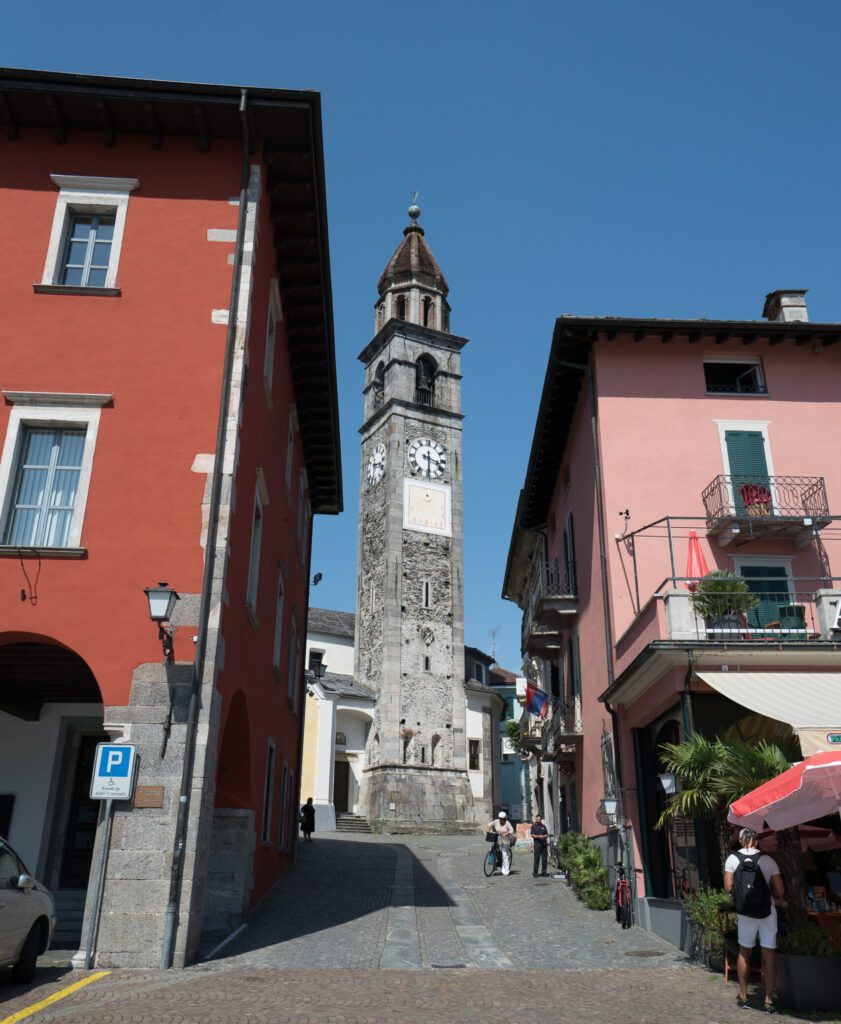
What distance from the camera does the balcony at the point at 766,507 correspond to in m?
16.5

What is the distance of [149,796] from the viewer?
10.4 metres

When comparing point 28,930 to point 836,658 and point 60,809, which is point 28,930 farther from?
point 836,658

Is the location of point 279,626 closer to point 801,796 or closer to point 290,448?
point 290,448

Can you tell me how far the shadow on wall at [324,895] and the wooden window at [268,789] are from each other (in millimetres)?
1107

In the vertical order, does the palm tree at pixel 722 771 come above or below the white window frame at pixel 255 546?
below

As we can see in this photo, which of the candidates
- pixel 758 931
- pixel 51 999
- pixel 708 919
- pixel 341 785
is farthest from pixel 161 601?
pixel 341 785

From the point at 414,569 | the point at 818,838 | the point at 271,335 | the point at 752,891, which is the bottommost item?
the point at 752,891

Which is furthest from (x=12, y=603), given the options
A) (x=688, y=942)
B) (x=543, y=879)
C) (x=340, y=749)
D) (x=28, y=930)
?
(x=340, y=749)

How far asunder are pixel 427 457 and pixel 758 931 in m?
41.9

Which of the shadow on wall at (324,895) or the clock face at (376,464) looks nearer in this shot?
the shadow on wall at (324,895)

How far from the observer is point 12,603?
1113 cm

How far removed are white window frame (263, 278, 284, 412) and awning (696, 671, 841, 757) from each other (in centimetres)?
783

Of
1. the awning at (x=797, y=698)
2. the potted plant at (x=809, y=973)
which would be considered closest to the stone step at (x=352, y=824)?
the awning at (x=797, y=698)

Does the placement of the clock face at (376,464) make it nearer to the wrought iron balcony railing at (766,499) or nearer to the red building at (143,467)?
the wrought iron balcony railing at (766,499)
